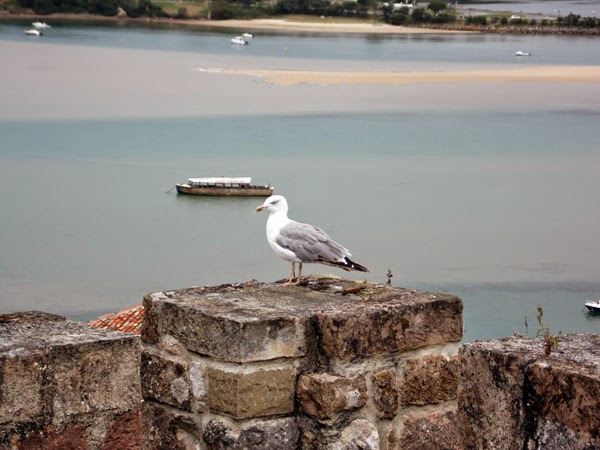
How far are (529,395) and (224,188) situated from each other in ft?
119

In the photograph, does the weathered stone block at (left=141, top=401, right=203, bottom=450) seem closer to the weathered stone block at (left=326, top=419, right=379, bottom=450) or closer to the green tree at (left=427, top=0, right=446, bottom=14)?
the weathered stone block at (left=326, top=419, right=379, bottom=450)

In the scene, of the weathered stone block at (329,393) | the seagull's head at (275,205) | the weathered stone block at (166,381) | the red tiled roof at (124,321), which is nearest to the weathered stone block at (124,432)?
the weathered stone block at (166,381)

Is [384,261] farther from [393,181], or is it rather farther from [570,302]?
[393,181]

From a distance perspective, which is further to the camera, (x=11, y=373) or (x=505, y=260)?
(x=505, y=260)

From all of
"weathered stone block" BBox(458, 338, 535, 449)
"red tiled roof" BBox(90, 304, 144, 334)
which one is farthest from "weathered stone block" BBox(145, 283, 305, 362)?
"red tiled roof" BBox(90, 304, 144, 334)

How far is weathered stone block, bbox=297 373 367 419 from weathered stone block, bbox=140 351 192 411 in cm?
32

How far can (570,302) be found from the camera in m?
25.9

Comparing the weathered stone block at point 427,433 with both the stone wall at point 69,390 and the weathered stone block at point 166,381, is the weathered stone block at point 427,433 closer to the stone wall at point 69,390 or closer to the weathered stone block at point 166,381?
the weathered stone block at point 166,381

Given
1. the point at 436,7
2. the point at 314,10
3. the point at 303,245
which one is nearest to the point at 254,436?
the point at 303,245

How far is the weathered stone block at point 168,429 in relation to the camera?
134 inches

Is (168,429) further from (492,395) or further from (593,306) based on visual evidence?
(593,306)

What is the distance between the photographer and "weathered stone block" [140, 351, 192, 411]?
3.42 meters

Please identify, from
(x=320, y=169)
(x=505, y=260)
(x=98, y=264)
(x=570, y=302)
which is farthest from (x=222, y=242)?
(x=320, y=169)

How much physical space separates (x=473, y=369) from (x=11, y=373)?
3.99ft
